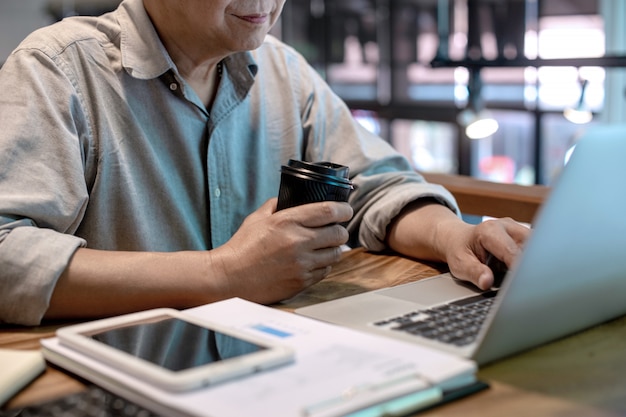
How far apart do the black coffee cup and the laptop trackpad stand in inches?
5.2

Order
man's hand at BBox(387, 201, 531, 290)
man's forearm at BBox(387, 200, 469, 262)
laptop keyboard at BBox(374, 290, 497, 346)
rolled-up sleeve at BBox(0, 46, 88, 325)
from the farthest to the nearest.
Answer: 1. man's forearm at BBox(387, 200, 469, 262)
2. man's hand at BBox(387, 201, 531, 290)
3. rolled-up sleeve at BBox(0, 46, 88, 325)
4. laptop keyboard at BBox(374, 290, 497, 346)

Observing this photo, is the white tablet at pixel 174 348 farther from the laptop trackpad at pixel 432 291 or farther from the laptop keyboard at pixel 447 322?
the laptop trackpad at pixel 432 291

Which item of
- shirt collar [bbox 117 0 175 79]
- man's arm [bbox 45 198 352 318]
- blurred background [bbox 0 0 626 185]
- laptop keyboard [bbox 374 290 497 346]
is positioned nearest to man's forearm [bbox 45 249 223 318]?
man's arm [bbox 45 198 352 318]

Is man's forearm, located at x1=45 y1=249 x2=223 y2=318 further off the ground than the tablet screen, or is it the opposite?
the tablet screen

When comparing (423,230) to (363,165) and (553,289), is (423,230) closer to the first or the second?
(363,165)

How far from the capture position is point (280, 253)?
1.00m

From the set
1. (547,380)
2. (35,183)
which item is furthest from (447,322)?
(35,183)

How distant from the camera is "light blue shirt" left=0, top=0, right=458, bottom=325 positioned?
1021 millimetres

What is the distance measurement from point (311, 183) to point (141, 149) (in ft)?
1.20

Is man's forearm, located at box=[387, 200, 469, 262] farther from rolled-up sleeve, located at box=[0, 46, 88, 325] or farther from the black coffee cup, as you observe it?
rolled-up sleeve, located at box=[0, 46, 88, 325]

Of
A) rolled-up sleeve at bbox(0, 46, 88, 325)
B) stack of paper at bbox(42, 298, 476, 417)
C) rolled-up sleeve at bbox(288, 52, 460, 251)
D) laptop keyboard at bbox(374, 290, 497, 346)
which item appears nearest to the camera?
stack of paper at bbox(42, 298, 476, 417)

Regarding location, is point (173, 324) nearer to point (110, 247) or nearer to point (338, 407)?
point (338, 407)

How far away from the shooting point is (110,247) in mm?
1249

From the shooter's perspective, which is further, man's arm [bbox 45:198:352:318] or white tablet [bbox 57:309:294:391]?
man's arm [bbox 45:198:352:318]
